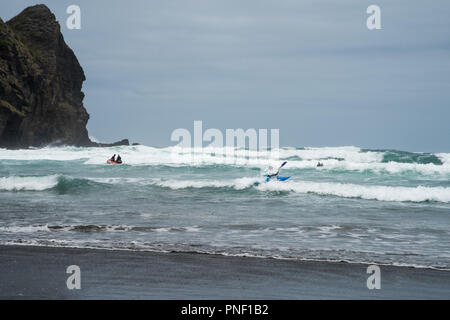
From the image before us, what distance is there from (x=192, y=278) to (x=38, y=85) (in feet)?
200

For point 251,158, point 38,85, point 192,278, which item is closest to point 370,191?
point 192,278

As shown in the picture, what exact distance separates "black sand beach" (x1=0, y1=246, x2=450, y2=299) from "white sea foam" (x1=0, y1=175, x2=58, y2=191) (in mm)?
11833

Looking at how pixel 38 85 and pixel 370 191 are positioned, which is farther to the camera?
pixel 38 85

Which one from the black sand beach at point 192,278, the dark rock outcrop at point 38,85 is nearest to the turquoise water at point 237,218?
the black sand beach at point 192,278

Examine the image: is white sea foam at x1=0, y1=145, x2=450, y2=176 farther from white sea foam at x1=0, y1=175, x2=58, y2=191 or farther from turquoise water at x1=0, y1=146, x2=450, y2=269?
white sea foam at x1=0, y1=175, x2=58, y2=191

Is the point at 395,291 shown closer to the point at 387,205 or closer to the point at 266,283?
the point at 266,283

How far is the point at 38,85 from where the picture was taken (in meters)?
62.1

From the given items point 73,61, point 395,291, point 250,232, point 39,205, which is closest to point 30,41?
point 73,61

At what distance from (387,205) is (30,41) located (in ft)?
211

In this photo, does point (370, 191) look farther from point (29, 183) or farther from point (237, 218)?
point (29, 183)
